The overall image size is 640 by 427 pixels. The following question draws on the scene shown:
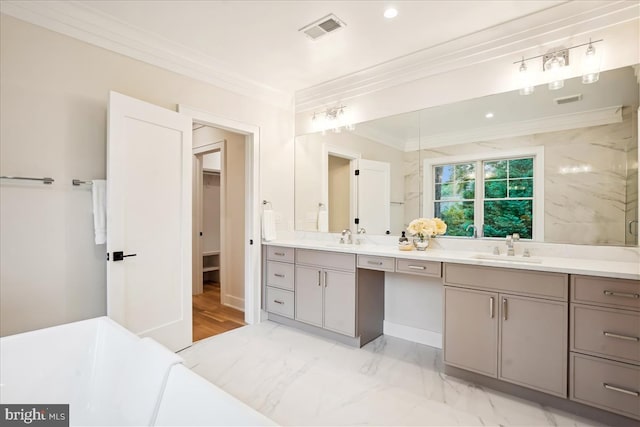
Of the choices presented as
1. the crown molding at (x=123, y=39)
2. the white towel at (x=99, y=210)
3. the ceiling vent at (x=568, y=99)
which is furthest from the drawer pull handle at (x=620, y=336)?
the crown molding at (x=123, y=39)

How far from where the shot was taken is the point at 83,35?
89.4 inches

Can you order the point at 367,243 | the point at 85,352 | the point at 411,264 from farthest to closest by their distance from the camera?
the point at 367,243 → the point at 411,264 → the point at 85,352

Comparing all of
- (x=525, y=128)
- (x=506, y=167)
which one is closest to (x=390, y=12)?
(x=525, y=128)

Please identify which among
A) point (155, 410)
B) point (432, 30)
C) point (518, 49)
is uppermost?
point (432, 30)

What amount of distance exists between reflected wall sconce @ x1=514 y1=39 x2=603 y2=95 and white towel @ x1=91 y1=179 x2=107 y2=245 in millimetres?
3178

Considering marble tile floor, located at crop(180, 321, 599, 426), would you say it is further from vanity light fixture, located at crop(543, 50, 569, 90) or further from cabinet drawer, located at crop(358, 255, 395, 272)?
vanity light fixture, located at crop(543, 50, 569, 90)

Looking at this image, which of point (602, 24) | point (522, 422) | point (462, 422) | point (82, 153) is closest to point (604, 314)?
point (522, 422)

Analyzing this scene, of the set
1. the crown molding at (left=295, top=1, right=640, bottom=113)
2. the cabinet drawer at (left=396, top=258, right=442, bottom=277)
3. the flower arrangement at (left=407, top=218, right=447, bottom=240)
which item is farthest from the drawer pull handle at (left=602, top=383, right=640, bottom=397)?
the crown molding at (left=295, top=1, right=640, bottom=113)

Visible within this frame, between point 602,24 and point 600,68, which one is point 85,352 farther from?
point 602,24

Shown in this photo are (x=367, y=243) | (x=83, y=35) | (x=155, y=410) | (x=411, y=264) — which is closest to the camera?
(x=155, y=410)

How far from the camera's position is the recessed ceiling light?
224 centimetres

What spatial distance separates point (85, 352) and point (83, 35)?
2.13 meters

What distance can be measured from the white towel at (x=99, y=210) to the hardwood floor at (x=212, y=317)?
131 centimetres

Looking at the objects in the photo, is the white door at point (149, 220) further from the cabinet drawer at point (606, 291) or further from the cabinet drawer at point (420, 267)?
the cabinet drawer at point (606, 291)
